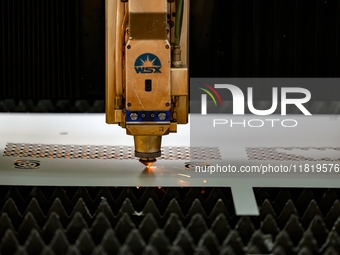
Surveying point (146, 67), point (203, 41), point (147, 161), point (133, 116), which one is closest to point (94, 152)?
point (147, 161)

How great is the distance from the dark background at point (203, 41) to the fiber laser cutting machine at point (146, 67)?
2.60m

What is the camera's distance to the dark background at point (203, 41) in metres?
6.23

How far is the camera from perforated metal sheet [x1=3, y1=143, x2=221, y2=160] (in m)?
4.33

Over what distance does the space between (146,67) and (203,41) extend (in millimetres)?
2867

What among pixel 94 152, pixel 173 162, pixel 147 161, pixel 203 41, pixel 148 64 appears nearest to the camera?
pixel 148 64

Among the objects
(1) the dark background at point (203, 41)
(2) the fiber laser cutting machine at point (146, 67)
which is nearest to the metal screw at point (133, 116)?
(2) the fiber laser cutting machine at point (146, 67)

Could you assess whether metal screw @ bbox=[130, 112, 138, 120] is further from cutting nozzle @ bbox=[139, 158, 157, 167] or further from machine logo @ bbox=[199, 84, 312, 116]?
machine logo @ bbox=[199, 84, 312, 116]

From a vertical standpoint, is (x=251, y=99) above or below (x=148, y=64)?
below

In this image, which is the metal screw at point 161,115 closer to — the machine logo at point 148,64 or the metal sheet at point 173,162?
the machine logo at point 148,64

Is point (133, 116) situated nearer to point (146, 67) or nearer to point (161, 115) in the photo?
point (161, 115)

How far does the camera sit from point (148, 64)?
11.5ft

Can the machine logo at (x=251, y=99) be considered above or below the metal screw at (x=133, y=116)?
below

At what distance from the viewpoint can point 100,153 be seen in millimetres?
4418

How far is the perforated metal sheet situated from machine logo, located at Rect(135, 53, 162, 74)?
91 cm
